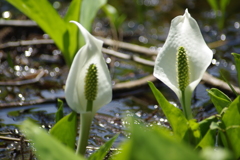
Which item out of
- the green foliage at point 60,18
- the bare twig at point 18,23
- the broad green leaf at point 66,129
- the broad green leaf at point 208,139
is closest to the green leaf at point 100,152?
the broad green leaf at point 66,129

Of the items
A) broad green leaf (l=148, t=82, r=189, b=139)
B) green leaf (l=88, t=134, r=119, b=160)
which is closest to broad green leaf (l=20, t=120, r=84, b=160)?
green leaf (l=88, t=134, r=119, b=160)

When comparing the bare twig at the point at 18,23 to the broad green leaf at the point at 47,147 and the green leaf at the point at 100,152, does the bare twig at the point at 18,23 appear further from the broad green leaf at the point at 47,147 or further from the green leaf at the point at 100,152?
the broad green leaf at the point at 47,147

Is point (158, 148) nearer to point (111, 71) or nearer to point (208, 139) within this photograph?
point (208, 139)

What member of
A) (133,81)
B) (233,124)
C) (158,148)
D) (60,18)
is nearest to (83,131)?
(233,124)

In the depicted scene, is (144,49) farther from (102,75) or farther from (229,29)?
(102,75)

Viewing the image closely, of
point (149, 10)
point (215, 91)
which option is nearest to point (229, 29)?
point (149, 10)

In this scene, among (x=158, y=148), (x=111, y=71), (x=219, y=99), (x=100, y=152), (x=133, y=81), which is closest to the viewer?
(x=158, y=148)
